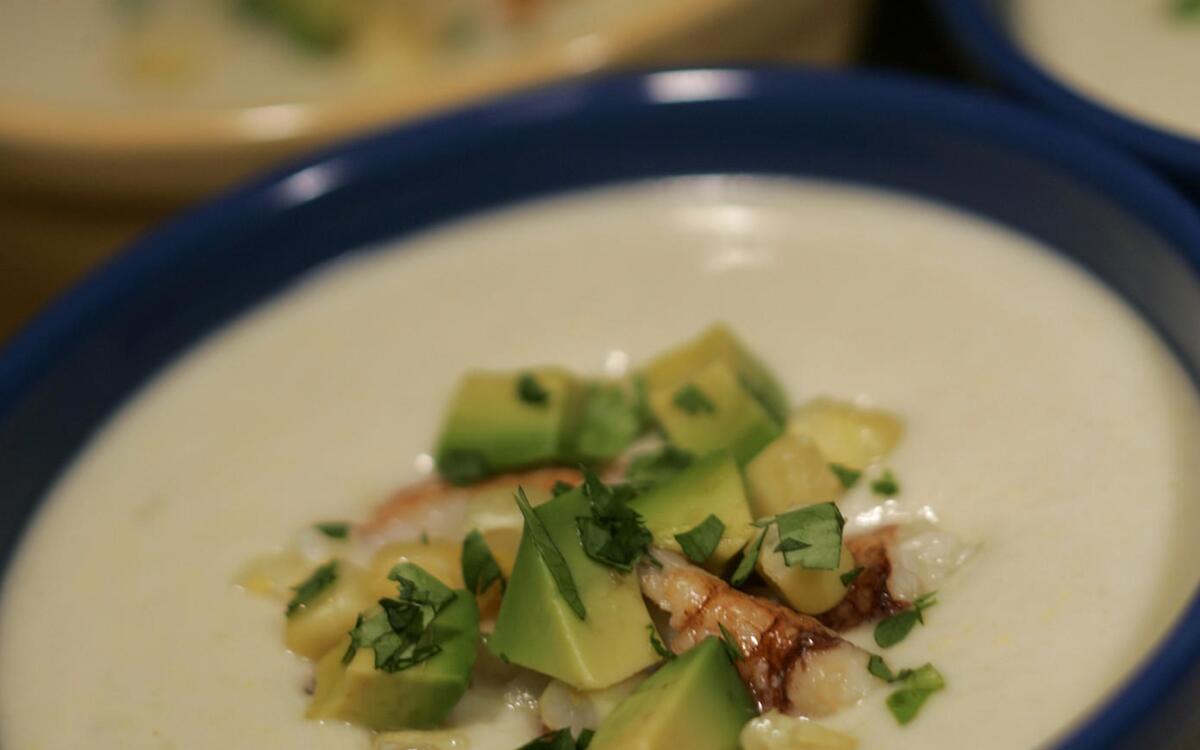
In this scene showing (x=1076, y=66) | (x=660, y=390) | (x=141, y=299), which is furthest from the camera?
(x=1076, y=66)

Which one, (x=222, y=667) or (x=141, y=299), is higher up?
(x=141, y=299)

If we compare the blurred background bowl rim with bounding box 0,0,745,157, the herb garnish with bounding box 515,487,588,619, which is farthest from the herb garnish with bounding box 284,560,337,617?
the blurred background bowl rim with bounding box 0,0,745,157

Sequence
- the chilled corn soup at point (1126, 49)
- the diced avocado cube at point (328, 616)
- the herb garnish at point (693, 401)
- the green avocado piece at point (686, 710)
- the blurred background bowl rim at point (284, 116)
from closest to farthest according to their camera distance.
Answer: the green avocado piece at point (686, 710), the diced avocado cube at point (328, 616), the herb garnish at point (693, 401), the chilled corn soup at point (1126, 49), the blurred background bowl rim at point (284, 116)

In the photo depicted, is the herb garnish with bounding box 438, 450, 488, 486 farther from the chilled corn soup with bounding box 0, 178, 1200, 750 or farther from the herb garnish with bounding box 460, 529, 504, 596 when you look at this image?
the herb garnish with bounding box 460, 529, 504, 596

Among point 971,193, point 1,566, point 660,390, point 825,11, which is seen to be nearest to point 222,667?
point 1,566

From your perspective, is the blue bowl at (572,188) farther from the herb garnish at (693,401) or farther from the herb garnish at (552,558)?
the herb garnish at (552,558)

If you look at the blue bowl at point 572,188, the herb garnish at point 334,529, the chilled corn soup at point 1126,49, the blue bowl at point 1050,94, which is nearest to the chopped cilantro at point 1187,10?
the chilled corn soup at point 1126,49

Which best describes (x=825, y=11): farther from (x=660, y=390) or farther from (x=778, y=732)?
(x=778, y=732)

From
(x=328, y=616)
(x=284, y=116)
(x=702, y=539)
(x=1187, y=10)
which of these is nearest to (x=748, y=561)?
(x=702, y=539)
